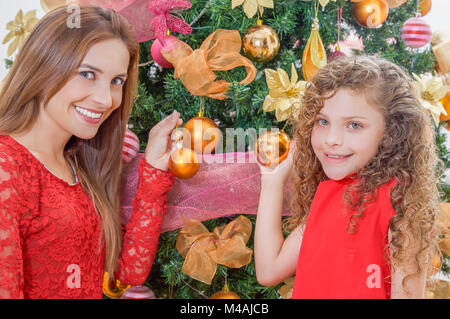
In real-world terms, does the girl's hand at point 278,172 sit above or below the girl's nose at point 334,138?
below

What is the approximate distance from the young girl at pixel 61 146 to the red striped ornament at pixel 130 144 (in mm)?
51

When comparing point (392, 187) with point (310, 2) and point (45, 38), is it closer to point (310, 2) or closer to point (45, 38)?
point (310, 2)

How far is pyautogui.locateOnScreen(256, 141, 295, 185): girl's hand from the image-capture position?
0.95m

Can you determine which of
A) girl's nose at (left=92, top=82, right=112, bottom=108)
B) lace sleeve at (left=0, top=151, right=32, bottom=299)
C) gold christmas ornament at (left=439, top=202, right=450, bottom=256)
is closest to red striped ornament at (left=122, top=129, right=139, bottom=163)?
girl's nose at (left=92, top=82, right=112, bottom=108)

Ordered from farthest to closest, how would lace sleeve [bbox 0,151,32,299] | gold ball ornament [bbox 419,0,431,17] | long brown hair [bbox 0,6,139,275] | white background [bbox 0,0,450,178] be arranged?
white background [bbox 0,0,450,178] → gold ball ornament [bbox 419,0,431,17] → long brown hair [bbox 0,6,139,275] → lace sleeve [bbox 0,151,32,299]

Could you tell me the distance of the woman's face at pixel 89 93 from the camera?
88 centimetres

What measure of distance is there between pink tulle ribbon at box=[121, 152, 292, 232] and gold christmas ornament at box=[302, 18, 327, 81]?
0.70 feet

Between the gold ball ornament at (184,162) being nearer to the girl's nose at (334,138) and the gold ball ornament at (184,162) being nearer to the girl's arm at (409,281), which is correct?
the girl's nose at (334,138)

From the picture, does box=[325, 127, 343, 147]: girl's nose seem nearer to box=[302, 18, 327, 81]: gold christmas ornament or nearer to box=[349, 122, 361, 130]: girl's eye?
box=[349, 122, 361, 130]: girl's eye

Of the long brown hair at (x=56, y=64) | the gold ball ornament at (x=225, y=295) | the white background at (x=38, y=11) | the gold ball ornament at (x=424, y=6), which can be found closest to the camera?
the long brown hair at (x=56, y=64)

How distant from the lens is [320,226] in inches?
35.0

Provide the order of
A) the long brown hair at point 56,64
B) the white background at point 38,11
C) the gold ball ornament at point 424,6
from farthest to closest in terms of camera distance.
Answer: the white background at point 38,11 → the gold ball ornament at point 424,6 → the long brown hair at point 56,64

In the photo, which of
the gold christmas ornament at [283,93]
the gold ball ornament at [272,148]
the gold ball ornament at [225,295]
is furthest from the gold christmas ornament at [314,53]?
the gold ball ornament at [225,295]

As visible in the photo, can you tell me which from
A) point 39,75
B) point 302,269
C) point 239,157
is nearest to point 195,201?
point 239,157
